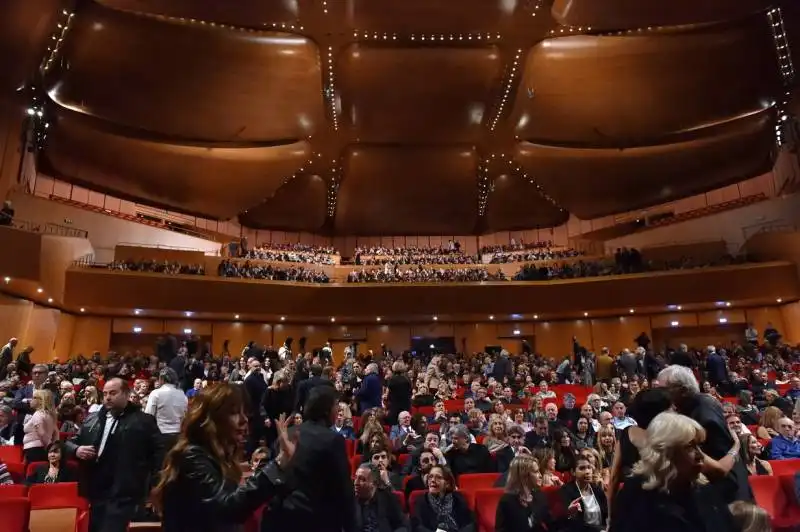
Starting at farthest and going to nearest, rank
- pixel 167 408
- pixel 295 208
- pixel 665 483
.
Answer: pixel 295 208, pixel 167 408, pixel 665 483

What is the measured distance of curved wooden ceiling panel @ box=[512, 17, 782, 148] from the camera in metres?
17.2

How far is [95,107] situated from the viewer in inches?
711

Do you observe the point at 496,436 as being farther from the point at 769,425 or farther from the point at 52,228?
the point at 52,228

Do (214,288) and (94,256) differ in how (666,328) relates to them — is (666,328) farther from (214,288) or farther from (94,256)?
(94,256)

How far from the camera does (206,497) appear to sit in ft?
6.18

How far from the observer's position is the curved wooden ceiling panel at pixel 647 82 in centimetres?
1717

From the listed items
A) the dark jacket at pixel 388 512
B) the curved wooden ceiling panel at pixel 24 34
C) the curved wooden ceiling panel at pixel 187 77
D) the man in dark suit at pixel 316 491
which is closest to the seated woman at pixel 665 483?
the man in dark suit at pixel 316 491

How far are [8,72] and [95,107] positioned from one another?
4.14m

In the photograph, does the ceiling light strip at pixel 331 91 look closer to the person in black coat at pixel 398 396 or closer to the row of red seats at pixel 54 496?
the person in black coat at pixel 398 396

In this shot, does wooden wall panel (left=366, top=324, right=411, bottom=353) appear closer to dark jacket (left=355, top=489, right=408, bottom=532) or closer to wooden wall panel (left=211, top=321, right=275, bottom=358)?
wooden wall panel (left=211, top=321, right=275, bottom=358)

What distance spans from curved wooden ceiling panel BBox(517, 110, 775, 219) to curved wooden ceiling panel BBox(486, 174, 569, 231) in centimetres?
129

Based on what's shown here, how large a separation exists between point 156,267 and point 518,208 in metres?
15.3

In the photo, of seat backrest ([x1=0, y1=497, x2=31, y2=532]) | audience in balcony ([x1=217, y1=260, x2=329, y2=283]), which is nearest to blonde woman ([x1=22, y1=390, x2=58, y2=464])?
seat backrest ([x1=0, y1=497, x2=31, y2=532])

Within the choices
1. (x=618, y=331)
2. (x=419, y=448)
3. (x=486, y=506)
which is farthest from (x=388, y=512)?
(x=618, y=331)
